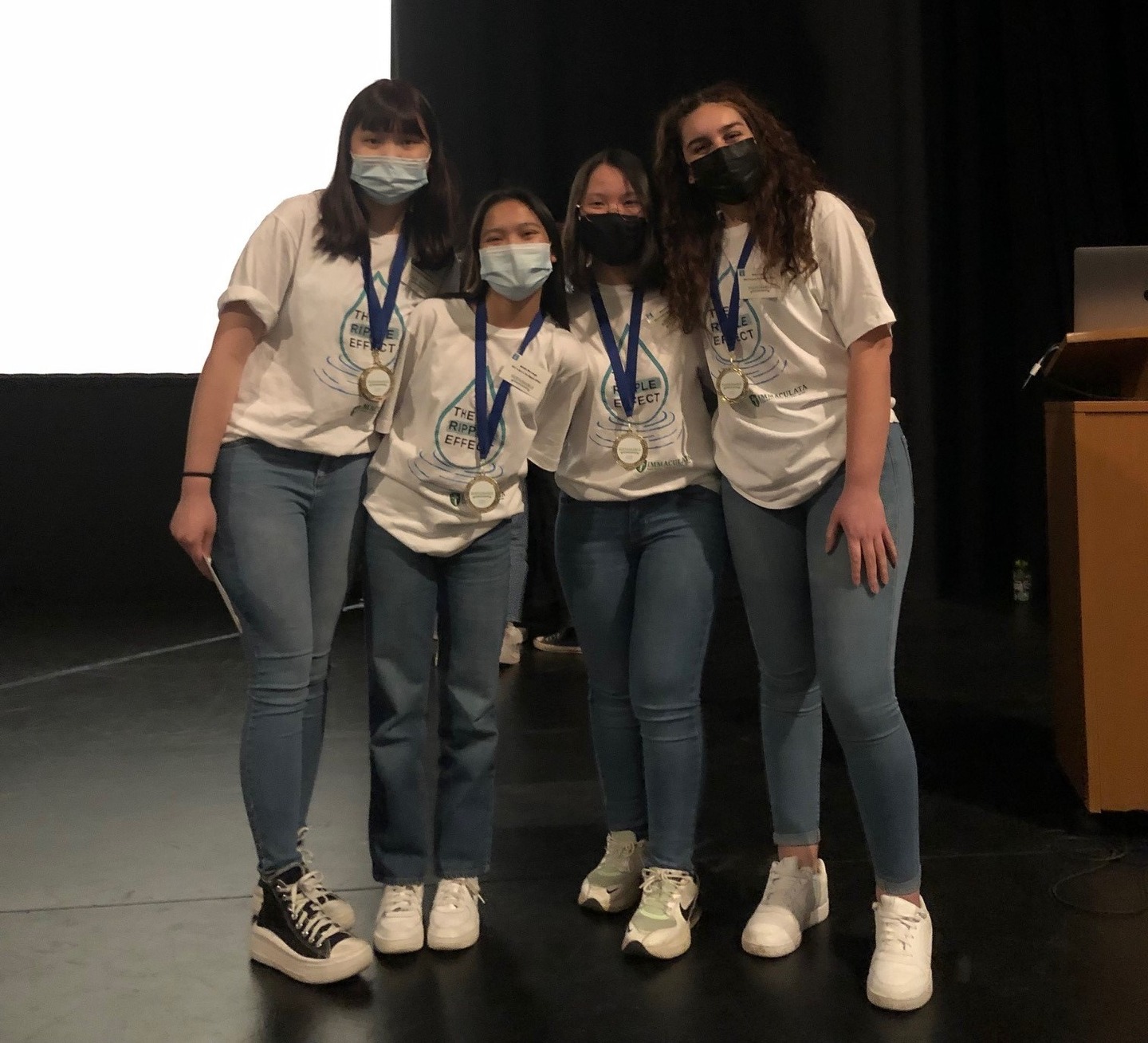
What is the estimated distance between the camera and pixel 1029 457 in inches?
202

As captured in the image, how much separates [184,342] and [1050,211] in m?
3.86

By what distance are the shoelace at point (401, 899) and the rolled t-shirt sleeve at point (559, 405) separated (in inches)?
27.6

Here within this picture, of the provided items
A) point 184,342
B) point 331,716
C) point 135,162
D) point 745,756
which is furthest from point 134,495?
point 745,756

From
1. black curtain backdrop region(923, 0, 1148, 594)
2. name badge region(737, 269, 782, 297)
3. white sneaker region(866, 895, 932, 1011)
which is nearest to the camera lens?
white sneaker region(866, 895, 932, 1011)

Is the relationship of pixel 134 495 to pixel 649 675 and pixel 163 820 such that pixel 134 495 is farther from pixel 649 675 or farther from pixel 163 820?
pixel 649 675

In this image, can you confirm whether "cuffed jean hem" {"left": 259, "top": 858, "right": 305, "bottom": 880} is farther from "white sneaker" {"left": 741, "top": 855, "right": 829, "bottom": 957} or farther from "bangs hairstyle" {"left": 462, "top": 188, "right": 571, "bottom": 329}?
"bangs hairstyle" {"left": 462, "top": 188, "right": 571, "bottom": 329}

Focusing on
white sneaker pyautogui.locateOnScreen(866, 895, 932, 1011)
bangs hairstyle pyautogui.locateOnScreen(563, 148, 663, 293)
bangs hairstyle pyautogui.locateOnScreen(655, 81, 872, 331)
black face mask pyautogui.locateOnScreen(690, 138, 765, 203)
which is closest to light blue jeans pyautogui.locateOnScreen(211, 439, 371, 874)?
bangs hairstyle pyautogui.locateOnScreen(563, 148, 663, 293)

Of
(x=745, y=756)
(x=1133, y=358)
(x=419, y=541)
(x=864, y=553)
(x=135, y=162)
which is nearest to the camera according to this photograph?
(x=864, y=553)

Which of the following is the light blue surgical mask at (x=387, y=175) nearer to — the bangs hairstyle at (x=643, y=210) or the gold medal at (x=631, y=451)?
the bangs hairstyle at (x=643, y=210)

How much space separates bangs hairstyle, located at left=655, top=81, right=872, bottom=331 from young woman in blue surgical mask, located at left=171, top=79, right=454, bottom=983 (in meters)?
0.39

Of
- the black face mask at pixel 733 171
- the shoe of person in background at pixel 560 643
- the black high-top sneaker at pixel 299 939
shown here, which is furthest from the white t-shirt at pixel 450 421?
the shoe of person in background at pixel 560 643

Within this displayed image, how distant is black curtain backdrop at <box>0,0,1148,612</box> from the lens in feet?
16.0

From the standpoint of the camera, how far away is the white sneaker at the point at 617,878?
1919 mm

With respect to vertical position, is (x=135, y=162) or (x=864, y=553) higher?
(x=135, y=162)
